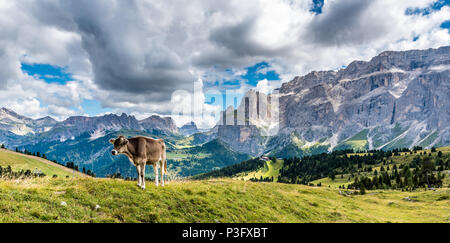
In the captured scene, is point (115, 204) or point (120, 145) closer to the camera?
point (115, 204)

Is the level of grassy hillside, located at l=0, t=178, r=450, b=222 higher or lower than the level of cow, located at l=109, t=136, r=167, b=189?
lower

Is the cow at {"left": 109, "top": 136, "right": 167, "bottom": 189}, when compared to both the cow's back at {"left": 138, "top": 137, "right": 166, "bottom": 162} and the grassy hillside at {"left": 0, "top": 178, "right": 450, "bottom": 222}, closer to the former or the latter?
the cow's back at {"left": 138, "top": 137, "right": 166, "bottom": 162}

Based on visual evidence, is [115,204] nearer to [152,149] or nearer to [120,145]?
[120,145]

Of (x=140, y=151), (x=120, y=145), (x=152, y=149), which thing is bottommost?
(x=140, y=151)

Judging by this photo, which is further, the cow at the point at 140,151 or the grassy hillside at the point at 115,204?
the cow at the point at 140,151

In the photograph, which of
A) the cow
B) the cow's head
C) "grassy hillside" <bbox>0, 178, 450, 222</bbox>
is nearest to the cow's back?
the cow

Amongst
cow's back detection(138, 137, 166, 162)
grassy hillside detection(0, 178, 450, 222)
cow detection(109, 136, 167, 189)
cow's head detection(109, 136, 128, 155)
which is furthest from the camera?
cow's back detection(138, 137, 166, 162)

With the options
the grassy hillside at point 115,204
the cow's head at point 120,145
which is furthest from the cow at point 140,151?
the grassy hillside at point 115,204

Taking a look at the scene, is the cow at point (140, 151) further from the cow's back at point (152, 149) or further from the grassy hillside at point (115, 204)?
the grassy hillside at point (115, 204)

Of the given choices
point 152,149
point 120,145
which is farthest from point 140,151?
point 120,145

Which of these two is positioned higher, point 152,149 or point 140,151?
point 152,149
